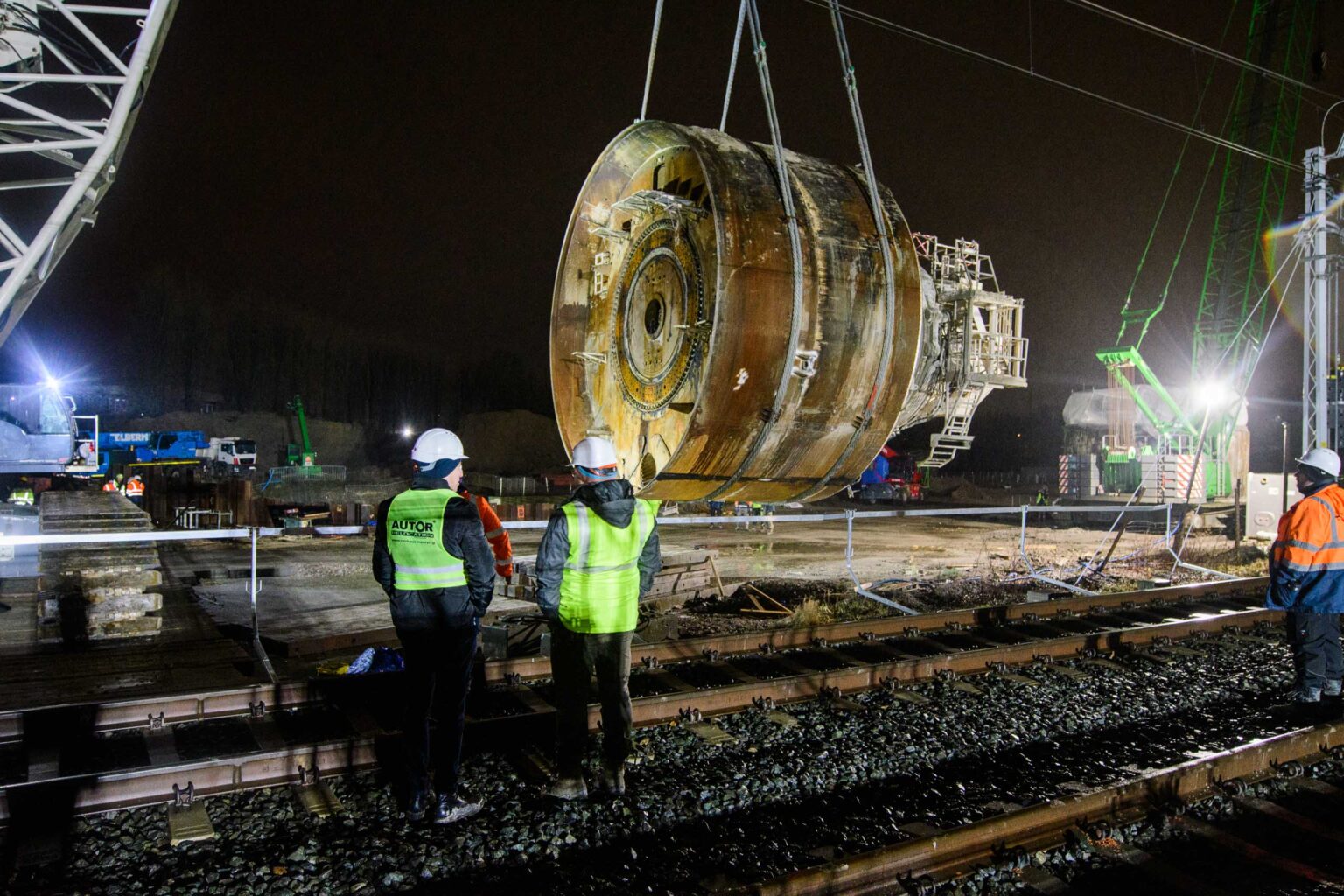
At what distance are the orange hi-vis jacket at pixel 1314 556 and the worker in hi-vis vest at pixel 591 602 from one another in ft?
15.9

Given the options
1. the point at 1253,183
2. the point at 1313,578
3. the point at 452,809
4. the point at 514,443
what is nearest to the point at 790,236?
the point at 452,809

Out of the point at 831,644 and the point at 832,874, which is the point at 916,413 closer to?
the point at 831,644

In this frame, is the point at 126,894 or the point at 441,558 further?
the point at 441,558

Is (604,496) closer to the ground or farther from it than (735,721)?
farther from it

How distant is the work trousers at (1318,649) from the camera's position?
6.17m

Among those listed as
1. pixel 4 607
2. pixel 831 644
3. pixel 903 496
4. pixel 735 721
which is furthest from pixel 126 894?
pixel 903 496

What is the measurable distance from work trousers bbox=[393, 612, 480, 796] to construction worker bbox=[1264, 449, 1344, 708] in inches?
227

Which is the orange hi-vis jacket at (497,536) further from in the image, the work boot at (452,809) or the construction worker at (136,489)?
the construction worker at (136,489)

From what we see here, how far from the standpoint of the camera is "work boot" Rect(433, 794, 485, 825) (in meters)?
4.05

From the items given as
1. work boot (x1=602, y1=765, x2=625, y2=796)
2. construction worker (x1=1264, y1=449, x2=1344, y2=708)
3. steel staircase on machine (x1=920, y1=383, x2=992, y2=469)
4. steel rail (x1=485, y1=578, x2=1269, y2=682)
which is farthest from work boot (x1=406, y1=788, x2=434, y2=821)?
construction worker (x1=1264, y1=449, x2=1344, y2=708)

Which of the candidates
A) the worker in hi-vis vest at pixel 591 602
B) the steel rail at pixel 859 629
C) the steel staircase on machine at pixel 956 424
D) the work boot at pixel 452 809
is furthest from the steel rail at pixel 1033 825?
the steel rail at pixel 859 629

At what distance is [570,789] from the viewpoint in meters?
4.32

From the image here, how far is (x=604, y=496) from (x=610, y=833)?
1587 millimetres

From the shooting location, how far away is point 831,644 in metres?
7.70
